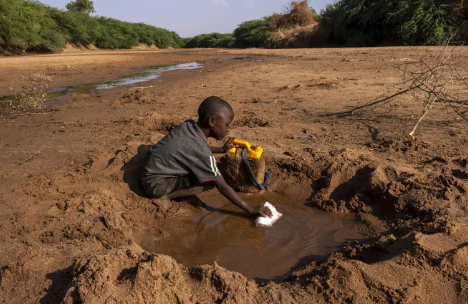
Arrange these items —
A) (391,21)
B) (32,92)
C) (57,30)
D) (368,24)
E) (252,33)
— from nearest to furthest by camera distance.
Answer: (32,92) → (391,21) → (368,24) → (57,30) → (252,33)

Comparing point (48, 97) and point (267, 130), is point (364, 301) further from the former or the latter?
point (48, 97)

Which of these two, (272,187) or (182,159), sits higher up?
(182,159)

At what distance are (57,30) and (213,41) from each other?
24134 mm

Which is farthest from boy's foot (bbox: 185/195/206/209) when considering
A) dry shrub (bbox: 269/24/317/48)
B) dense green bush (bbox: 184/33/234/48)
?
dense green bush (bbox: 184/33/234/48)

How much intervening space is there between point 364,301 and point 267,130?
3.21 metres

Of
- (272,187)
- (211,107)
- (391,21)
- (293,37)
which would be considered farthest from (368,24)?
(211,107)

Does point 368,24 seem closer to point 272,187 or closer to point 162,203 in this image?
point 272,187

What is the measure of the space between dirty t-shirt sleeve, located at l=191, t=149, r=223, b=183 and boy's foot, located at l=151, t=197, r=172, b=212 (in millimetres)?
533

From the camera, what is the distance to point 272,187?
11.9 feet

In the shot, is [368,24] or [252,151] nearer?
[252,151]

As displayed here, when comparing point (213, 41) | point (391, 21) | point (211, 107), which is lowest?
point (213, 41)

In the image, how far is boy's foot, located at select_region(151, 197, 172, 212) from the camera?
10.4 ft

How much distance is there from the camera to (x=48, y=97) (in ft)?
27.1

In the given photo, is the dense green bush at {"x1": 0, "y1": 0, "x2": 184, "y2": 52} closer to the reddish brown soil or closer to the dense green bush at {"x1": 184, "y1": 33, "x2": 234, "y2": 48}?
the dense green bush at {"x1": 184, "y1": 33, "x2": 234, "y2": 48}
